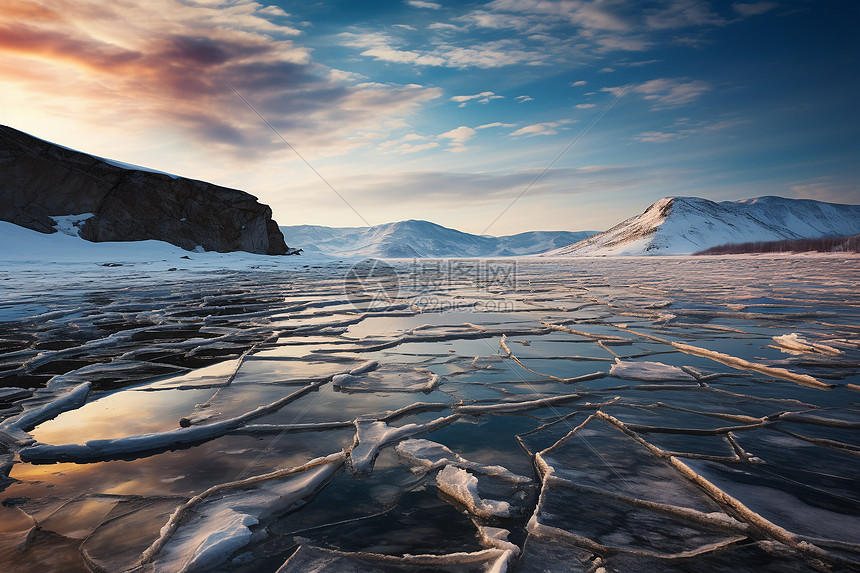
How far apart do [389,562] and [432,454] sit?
79cm

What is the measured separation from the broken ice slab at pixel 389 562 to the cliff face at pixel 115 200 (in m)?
30.7

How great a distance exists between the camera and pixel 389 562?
1.35 metres

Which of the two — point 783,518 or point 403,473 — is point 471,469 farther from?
point 783,518

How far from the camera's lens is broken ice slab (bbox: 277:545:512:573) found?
1311 mm

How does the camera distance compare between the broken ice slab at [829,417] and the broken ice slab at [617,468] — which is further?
the broken ice slab at [829,417]

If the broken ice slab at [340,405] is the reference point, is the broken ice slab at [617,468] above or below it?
above

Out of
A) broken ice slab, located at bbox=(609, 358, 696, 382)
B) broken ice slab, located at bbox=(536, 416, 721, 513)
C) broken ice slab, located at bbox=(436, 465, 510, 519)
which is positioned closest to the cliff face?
broken ice slab, located at bbox=(609, 358, 696, 382)

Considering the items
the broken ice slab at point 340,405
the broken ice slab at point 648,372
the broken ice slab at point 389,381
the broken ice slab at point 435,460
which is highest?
the broken ice slab at point 648,372

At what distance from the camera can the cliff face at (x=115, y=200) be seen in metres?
23.2

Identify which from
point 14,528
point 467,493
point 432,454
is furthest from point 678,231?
point 14,528

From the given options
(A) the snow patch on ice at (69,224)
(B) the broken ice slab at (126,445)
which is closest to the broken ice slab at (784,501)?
(B) the broken ice slab at (126,445)

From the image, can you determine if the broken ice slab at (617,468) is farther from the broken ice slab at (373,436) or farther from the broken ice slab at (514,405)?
the broken ice slab at (373,436)

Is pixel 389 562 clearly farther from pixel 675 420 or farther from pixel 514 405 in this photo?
pixel 675 420

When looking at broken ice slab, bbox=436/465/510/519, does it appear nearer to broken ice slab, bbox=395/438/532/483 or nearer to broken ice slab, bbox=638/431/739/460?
broken ice slab, bbox=395/438/532/483
